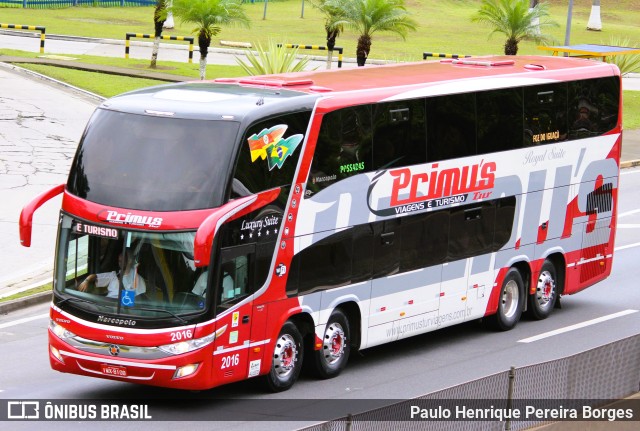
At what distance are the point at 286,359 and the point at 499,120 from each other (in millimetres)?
5803

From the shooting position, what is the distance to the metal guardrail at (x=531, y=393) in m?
11.1

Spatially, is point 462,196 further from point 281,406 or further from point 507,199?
point 281,406

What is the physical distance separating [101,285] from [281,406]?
2.65 m

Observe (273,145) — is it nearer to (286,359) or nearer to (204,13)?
(286,359)

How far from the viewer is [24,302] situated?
21062mm

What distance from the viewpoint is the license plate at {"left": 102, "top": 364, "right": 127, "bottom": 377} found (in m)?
14.8

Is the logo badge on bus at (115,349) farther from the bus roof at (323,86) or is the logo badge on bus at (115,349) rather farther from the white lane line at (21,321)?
the white lane line at (21,321)

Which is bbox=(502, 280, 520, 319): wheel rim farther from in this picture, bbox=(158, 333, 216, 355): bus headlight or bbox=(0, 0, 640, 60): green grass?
bbox=(0, 0, 640, 60): green grass

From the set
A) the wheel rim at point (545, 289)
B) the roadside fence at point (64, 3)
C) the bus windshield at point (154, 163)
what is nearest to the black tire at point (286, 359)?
the bus windshield at point (154, 163)

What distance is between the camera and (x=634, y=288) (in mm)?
23719

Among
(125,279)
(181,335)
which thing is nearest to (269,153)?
(125,279)

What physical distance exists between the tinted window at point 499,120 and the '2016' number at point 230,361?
5.88 meters

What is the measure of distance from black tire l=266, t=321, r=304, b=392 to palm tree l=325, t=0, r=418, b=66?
2822cm

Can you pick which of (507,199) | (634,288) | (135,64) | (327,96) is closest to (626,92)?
(135,64)
